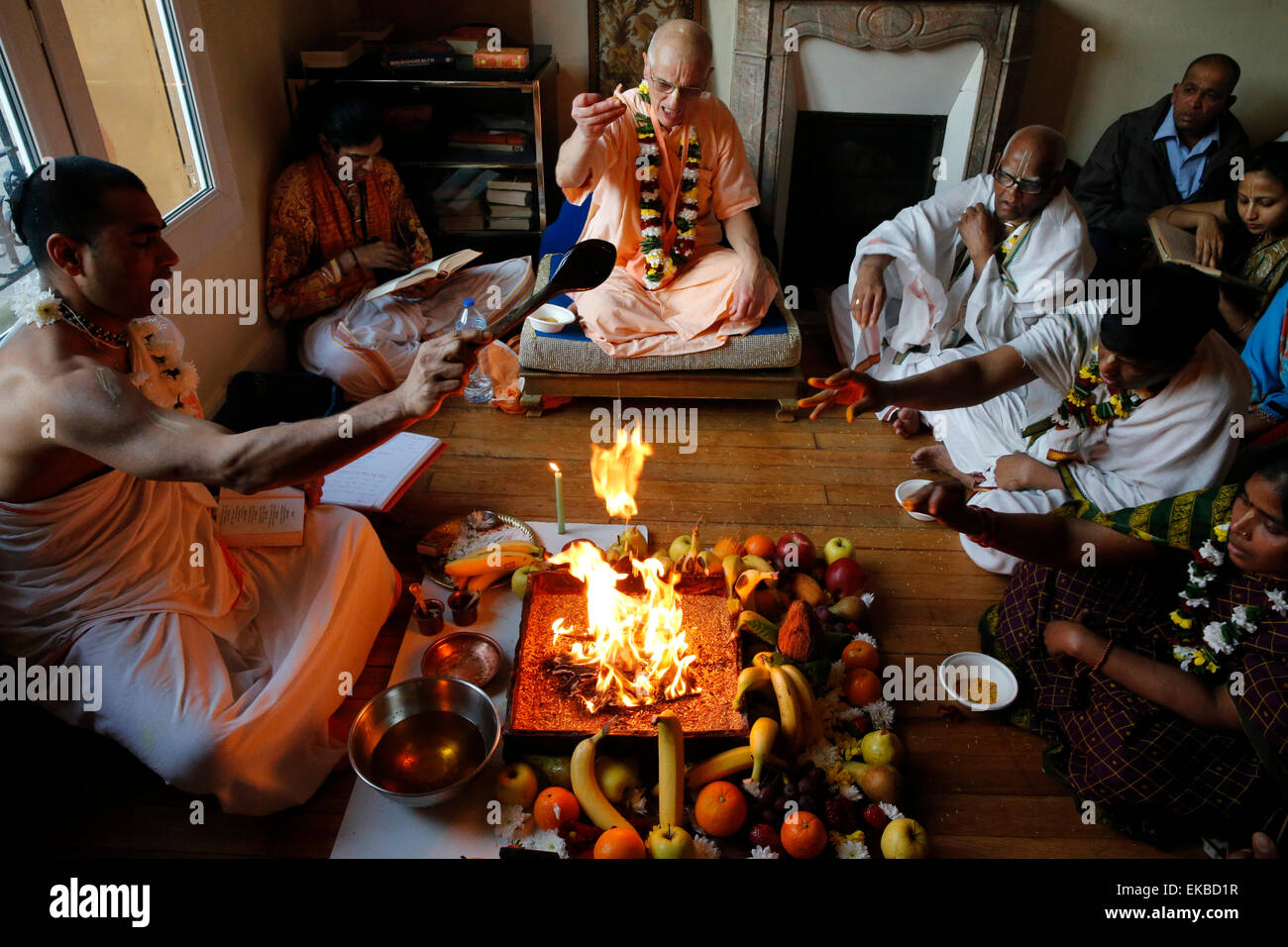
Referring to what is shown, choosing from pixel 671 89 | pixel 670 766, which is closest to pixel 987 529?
pixel 670 766

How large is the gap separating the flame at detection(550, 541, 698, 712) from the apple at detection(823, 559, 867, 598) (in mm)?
587

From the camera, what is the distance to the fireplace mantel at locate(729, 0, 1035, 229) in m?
4.43

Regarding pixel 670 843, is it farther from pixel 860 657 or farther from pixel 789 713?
pixel 860 657

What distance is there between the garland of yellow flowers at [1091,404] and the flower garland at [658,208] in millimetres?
1866

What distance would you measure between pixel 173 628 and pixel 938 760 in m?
2.11

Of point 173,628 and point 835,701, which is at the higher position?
point 173,628

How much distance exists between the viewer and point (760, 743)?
85.4 inches

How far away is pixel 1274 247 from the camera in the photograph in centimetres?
382

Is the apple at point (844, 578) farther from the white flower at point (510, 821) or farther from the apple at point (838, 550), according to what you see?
the white flower at point (510, 821)

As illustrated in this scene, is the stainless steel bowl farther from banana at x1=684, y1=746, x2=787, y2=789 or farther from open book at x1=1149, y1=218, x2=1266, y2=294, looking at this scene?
open book at x1=1149, y1=218, x2=1266, y2=294

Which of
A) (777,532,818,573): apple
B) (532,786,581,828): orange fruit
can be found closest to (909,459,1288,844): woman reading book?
(777,532,818,573): apple
